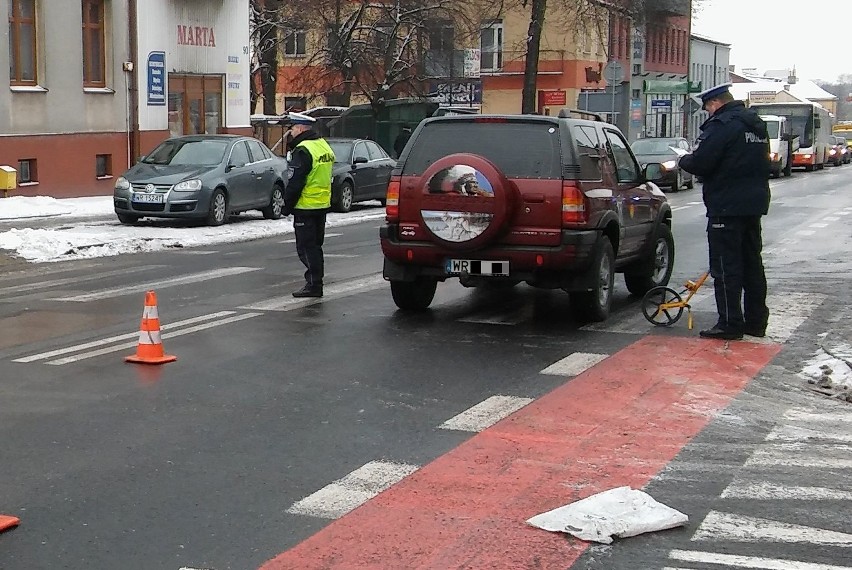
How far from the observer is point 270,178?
22734mm

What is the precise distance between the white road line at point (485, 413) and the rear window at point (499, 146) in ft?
10.2

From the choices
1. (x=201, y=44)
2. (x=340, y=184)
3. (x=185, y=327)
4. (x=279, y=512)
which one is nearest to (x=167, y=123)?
(x=201, y=44)

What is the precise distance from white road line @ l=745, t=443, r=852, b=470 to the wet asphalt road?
9 cm

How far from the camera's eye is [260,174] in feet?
73.5

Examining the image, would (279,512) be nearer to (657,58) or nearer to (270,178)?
(270,178)

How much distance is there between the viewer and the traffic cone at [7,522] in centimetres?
514

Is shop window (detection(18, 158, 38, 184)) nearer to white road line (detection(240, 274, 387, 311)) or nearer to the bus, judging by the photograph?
white road line (detection(240, 274, 387, 311))

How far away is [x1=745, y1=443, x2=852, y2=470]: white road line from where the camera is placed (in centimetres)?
635

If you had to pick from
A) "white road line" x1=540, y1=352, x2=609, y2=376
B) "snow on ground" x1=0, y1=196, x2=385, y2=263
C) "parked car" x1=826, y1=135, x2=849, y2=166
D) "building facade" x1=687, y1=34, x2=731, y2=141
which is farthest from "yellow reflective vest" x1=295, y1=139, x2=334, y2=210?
"building facade" x1=687, y1=34, x2=731, y2=141

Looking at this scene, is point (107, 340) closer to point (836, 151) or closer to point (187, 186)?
point (187, 186)

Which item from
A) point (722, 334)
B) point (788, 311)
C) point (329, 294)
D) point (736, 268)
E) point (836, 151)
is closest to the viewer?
point (736, 268)

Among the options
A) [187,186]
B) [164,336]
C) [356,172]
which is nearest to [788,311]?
[164,336]

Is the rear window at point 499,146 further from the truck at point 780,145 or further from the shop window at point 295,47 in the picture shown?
the shop window at point 295,47

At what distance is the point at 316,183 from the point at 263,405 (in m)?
5.35
